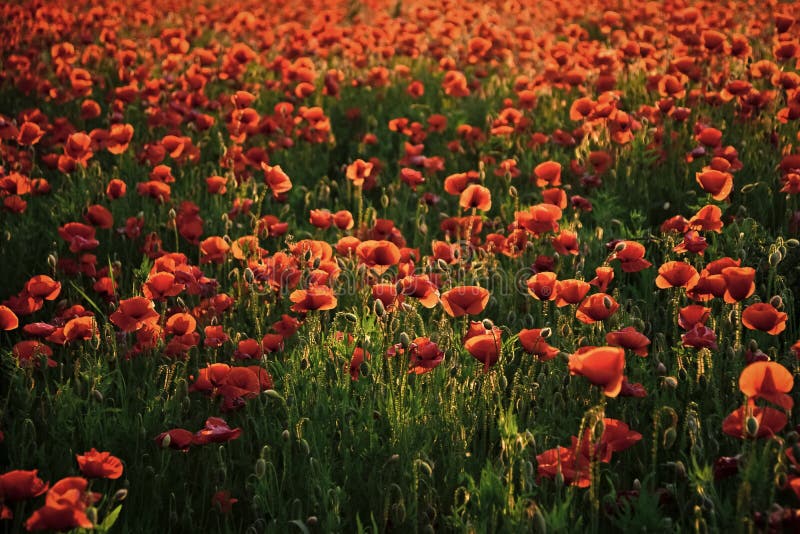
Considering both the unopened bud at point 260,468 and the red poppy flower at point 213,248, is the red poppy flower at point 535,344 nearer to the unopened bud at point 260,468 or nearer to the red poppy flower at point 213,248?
the unopened bud at point 260,468

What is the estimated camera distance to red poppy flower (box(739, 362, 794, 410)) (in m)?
A: 1.64

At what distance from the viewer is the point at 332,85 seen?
492cm

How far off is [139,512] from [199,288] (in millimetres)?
932

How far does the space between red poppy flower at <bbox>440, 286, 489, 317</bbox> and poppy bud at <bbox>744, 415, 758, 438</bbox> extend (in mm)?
777

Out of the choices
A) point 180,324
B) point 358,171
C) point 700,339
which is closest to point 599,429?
point 700,339

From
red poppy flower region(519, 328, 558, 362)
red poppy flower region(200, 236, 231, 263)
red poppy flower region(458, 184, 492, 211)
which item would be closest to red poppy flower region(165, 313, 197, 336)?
red poppy flower region(200, 236, 231, 263)

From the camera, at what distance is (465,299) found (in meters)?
2.21

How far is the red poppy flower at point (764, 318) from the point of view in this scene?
1959mm

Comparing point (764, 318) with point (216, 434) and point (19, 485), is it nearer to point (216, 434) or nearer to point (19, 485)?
point (216, 434)

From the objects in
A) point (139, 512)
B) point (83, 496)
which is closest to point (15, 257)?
point (139, 512)

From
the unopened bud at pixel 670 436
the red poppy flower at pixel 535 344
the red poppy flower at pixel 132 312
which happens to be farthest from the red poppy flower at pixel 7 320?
the unopened bud at pixel 670 436

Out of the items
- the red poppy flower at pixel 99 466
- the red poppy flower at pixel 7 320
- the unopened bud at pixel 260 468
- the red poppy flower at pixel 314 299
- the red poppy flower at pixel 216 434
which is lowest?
the unopened bud at pixel 260 468

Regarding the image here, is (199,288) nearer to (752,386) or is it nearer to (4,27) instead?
(752,386)

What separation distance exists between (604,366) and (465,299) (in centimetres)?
61
